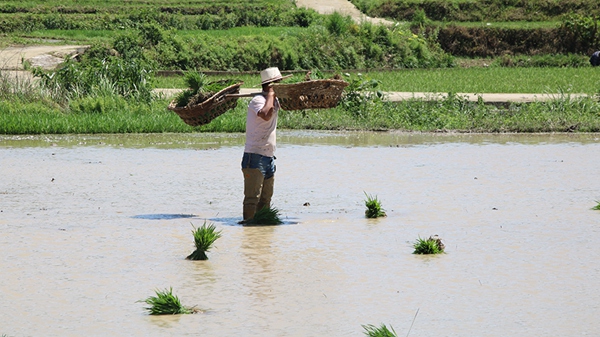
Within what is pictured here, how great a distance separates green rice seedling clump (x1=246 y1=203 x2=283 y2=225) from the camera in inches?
357

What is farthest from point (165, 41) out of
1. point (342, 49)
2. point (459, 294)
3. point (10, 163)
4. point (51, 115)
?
point (459, 294)

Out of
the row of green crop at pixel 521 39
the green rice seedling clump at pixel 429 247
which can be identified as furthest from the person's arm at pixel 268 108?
the row of green crop at pixel 521 39

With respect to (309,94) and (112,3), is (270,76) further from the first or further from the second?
(112,3)

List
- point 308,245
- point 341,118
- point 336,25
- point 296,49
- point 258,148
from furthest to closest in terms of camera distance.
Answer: point 336,25 → point 296,49 → point 341,118 → point 258,148 → point 308,245

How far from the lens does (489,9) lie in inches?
1802

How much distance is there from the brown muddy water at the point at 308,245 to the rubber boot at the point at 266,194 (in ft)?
0.85

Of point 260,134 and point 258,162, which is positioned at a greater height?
point 260,134

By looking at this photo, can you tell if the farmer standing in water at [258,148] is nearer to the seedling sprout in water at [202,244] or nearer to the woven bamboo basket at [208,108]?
the woven bamboo basket at [208,108]

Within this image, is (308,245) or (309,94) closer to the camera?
(308,245)

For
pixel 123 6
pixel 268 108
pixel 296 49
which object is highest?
pixel 123 6

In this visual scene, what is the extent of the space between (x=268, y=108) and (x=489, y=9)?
1513 inches

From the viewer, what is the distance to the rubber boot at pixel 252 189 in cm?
916

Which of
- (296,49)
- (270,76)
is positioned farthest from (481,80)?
(270,76)

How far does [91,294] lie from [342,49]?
27.6m
